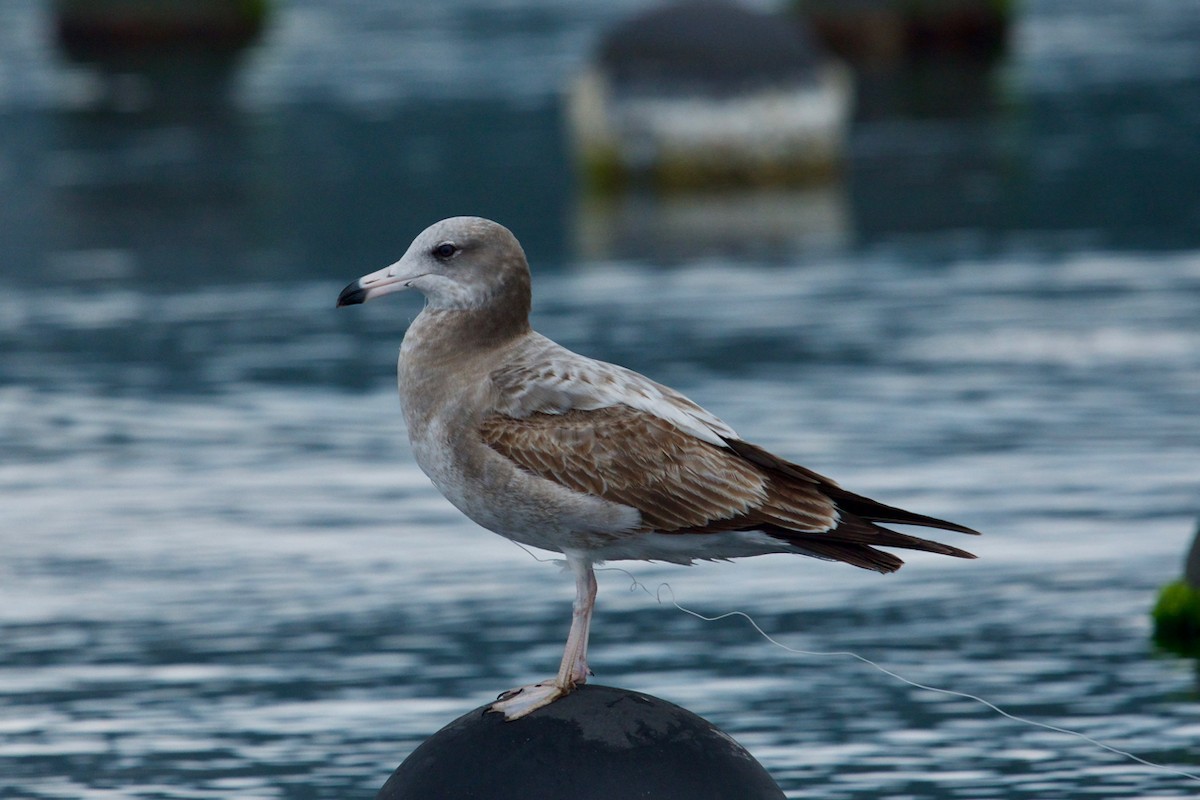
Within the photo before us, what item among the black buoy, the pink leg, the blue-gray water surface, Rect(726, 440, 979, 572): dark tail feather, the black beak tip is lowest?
the blue-gray water surface

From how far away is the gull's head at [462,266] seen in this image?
9359mm

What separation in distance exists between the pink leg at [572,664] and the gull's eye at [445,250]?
1303 millimetres

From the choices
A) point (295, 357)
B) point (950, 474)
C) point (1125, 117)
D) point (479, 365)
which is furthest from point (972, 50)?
point (479, 365)

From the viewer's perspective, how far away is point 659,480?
9.27 metres

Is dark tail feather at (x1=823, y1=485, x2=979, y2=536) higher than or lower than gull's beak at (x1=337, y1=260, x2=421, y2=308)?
lower

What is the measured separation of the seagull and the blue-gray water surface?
6.93 ft

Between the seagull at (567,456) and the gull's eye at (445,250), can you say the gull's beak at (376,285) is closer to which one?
the seagull at (567,456)

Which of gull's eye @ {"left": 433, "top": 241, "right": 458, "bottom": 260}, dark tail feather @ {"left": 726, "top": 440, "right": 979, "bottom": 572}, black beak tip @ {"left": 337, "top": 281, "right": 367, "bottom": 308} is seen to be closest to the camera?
black beak tip @ {"left": 337, "top": 281, "right": 367, "bottom": 308}

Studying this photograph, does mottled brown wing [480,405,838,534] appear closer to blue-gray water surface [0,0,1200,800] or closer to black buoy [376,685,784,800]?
black buoy [376,685,784,800]

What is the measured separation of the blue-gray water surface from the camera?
13.5 meters

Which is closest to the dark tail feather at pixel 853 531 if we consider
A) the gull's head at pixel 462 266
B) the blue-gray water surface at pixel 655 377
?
the gull's head at pixel 462 266

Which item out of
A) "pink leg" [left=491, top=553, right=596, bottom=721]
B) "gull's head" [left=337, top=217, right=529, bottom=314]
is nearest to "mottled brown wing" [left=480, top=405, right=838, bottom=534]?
"pink leg" [left=491, top=553, right=596, bottom=721]

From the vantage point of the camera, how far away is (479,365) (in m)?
9.48

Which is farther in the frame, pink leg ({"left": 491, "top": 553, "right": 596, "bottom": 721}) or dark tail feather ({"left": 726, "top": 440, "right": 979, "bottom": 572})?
pink leg ({"left": 491, "top": 553, "right": 596, "bottom": 721})
